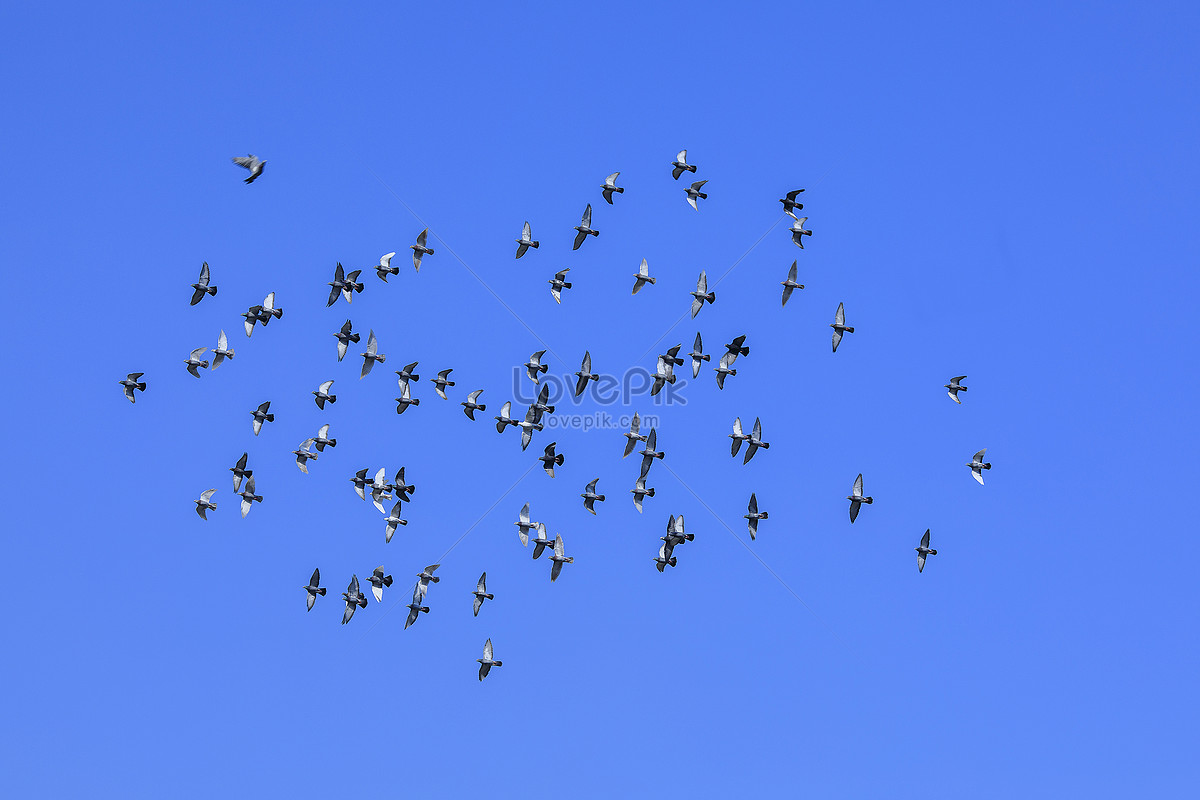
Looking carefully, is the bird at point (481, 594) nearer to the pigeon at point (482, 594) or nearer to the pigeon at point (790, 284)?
the pigeon at point (482, 594)

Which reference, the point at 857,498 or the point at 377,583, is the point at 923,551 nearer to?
the point at 857,498

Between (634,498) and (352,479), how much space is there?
14.2m

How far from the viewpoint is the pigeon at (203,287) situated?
251ft

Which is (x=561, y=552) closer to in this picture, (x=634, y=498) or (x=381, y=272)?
(x=634, y=498)

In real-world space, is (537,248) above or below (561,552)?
above

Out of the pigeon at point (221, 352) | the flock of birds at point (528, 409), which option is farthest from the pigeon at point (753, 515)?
the pigeon at point (221, 352)

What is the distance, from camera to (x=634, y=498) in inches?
2997

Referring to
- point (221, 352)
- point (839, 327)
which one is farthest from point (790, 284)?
point (221, 352)

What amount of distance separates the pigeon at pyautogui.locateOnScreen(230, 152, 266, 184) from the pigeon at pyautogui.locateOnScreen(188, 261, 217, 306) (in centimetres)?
664

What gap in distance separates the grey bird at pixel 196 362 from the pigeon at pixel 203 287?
2.77 m

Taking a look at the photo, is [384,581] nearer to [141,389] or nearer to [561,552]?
[561,552]

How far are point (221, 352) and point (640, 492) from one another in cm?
2216

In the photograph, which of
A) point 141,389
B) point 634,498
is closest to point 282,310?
point 141,389

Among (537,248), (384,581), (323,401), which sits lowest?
(384,581)
